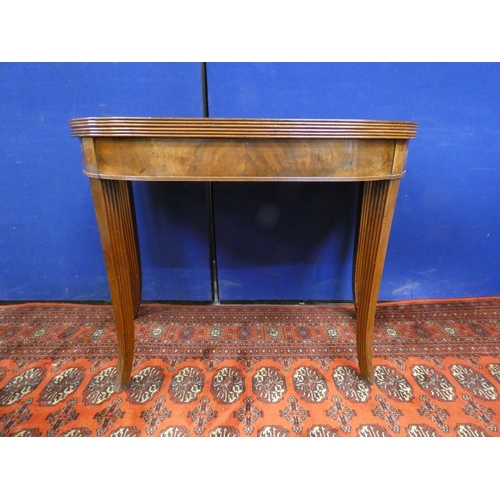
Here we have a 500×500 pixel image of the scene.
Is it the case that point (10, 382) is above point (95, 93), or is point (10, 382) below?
below

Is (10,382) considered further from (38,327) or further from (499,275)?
(499,275)

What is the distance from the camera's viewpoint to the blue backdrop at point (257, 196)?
112 centimetres

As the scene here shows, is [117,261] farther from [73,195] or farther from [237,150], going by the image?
[73,195]

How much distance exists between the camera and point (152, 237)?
130 cm

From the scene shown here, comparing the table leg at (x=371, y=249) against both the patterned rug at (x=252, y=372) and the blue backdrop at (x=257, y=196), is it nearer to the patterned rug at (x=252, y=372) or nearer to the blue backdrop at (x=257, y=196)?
the patterned rug at (x=252, y=372)

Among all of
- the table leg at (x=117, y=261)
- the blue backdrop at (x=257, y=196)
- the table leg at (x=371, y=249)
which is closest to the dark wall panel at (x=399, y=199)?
the blue backdrop at (x=257, y=196)

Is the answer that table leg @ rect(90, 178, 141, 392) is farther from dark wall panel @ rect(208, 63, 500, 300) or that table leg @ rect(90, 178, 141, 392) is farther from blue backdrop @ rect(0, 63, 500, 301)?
dark wall panel @ rect(208, 63, 500, 300)

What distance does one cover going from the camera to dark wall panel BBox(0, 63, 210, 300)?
1113 mm

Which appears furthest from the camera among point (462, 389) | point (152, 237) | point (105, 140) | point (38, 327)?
point (152, 237)

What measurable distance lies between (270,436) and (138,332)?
0.67 meters

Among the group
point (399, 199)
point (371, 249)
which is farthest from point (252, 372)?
point (399, 199)

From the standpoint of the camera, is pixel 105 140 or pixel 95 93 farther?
pixel 95 93

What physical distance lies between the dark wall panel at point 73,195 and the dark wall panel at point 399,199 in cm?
15

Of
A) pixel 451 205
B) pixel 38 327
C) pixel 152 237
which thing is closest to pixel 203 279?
pixel 152 237
